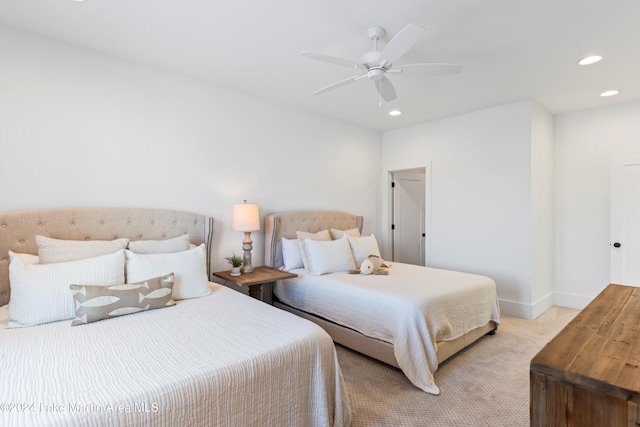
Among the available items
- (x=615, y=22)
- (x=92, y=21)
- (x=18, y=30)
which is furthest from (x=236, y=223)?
(x=615, y=22)

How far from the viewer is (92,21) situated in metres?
2.22

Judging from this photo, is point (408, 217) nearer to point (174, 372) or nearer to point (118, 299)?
point (118, 299)

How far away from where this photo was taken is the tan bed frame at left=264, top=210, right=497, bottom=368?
8.53ft

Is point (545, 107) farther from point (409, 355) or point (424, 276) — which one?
point (409, 355)

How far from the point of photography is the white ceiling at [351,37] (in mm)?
2041

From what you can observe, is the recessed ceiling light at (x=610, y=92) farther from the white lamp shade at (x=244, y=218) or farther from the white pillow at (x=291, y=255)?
the white lamp shade at (x=244, y=218)

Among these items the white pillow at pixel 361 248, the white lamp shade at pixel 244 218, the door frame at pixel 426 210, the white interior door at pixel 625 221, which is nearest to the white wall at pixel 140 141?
the white lamp shade at pixel 244 218

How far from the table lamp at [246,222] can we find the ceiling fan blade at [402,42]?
1894 mm

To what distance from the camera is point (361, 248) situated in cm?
377

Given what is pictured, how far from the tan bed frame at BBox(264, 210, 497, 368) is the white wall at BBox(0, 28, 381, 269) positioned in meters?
0.18

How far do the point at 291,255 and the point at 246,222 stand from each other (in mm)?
711

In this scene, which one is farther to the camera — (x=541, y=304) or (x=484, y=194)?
(x=484, y=194)

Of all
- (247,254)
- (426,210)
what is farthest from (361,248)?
(426,210)

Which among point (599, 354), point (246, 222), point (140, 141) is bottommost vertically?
point (599, 354)
